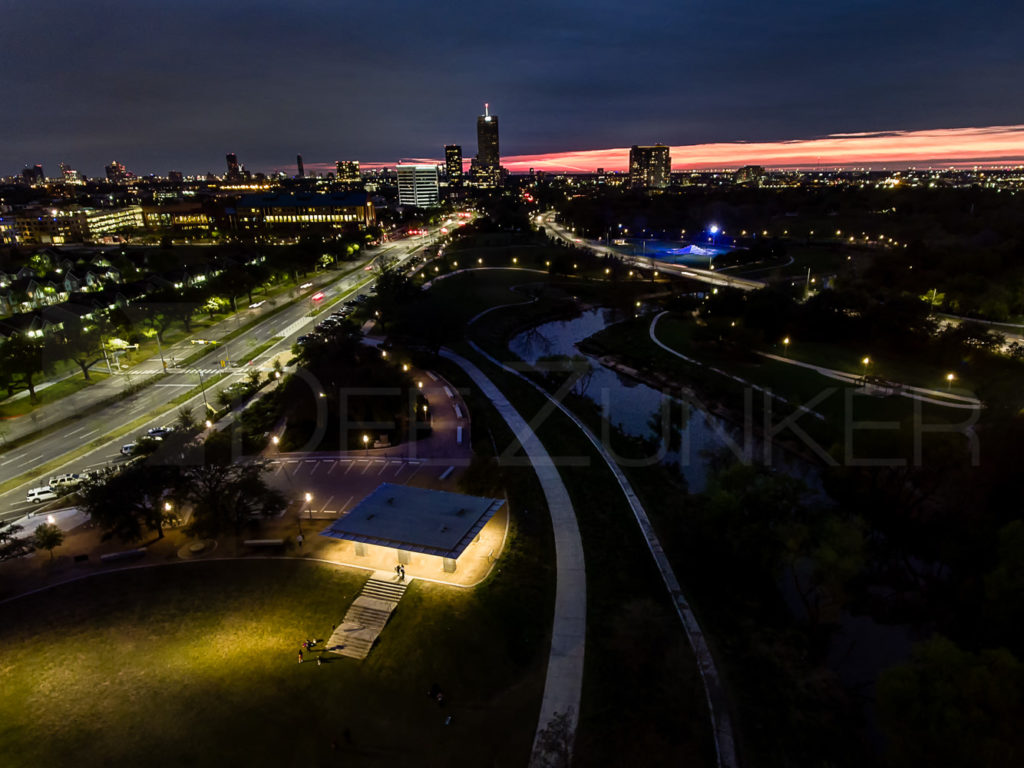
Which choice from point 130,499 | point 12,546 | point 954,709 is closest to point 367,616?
point 130,499

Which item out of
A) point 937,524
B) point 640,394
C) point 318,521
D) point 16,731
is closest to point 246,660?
point 16,731

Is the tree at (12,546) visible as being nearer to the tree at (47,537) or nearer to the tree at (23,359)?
the tree at (47,537)

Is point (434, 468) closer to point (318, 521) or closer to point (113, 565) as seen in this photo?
point (318, 521)

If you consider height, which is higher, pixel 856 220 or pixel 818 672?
pixel 856 220

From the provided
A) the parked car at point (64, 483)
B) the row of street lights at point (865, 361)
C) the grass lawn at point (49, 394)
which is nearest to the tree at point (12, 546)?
the parked car at point (64, 483)

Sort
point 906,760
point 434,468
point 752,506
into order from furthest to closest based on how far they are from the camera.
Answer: point 434,468 < point 752,506 < point 906,760

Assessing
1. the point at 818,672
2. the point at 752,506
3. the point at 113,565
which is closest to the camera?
the point at 818,672

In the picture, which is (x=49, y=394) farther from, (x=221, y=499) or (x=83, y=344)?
(x=221, y=499)
